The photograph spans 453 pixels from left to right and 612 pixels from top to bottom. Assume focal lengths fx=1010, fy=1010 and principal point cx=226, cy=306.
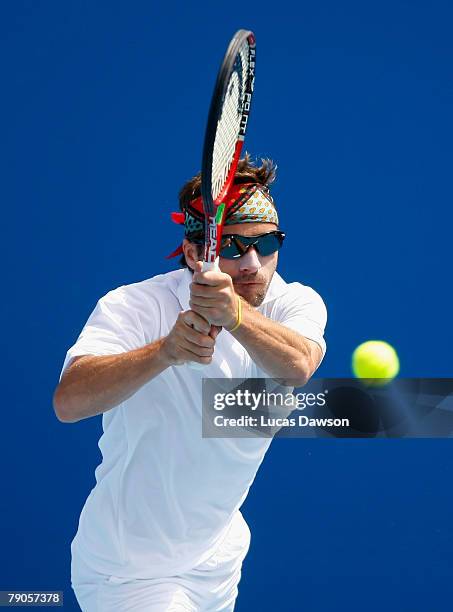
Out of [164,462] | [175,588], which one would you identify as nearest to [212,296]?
[164,462]

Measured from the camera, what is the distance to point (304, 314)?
2387 mm

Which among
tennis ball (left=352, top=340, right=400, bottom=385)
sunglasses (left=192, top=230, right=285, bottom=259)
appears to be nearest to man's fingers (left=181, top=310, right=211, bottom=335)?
sunglasses (left=192, top=230, right=285, bottom=259)

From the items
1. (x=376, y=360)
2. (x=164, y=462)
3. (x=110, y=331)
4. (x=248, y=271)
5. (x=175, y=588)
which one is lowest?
(x=175, y=588)

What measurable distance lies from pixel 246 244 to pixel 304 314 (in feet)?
0.70

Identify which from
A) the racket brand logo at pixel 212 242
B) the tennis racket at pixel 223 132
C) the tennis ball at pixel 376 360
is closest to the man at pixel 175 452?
the tennis racket at pixel 223 132

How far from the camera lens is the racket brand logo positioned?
1.90 metres

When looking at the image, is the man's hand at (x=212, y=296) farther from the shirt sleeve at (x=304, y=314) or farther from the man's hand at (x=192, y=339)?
the shirt sleeve at (x=304, y=314)

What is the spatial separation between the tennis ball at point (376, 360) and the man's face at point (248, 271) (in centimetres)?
132

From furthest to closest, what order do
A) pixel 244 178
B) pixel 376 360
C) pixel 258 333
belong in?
pixel 376 360 < pixel 244 178 < pixel 258 333

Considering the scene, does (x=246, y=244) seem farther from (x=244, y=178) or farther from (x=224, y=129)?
(x=224, y=129)

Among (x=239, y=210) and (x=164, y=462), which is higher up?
(x=239, y=210)

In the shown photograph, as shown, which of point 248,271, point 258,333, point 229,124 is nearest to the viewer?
point 258,333

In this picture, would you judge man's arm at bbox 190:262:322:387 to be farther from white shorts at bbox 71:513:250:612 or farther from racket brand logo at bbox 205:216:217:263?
white shorts at bbox 71:513:250:612

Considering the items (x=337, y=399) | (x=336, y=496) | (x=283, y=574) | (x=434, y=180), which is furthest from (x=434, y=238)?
(x=283, y=574)
